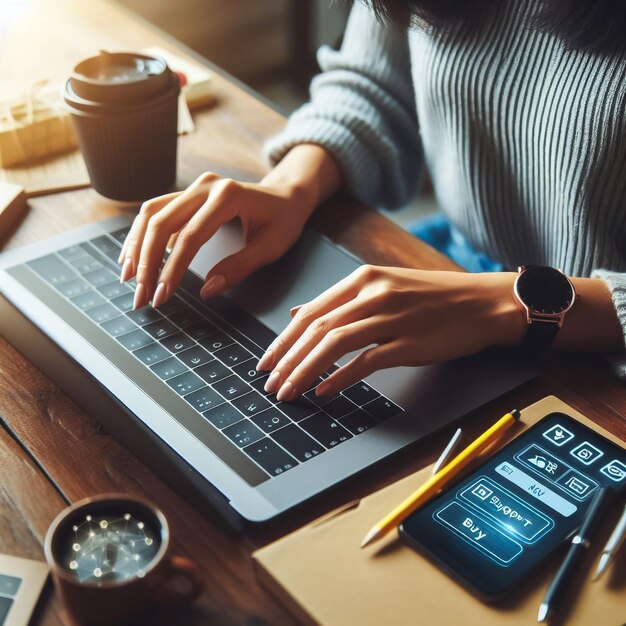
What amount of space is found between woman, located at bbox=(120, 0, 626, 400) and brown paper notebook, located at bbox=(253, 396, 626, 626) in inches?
6.0

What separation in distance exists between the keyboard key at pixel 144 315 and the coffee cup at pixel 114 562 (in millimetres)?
288

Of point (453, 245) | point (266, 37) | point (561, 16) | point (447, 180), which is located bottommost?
point (266, 37)

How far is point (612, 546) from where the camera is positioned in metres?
0.53

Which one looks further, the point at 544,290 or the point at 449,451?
the point at 544,290

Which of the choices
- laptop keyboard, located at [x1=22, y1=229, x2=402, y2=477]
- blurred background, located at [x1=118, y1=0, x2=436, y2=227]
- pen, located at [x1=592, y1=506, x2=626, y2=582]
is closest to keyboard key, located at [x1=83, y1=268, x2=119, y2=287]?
laptop keyboard, located at [x1=22, y1=229, x2=402, y2=477]

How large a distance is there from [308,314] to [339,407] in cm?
10

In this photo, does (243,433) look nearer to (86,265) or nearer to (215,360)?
(215,360)

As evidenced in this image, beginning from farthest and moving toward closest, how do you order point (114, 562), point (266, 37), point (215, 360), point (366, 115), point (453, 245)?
point (266, 37) → point (453, 245) → point (366, 115) → point (215, 360) → point (114, 562)

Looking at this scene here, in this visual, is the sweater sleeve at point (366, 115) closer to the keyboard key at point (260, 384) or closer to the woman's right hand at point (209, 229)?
the woman's right hand at point (209, 229)

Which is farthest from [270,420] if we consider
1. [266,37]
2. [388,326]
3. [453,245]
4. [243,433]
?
[266,37]

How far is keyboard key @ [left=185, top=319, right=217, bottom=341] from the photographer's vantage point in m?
0.74

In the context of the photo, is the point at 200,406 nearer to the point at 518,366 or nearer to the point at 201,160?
the point at 518,366

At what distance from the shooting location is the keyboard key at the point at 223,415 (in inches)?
25.2

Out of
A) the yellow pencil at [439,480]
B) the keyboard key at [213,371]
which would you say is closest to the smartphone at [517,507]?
the yellow pencil at [439,480]
